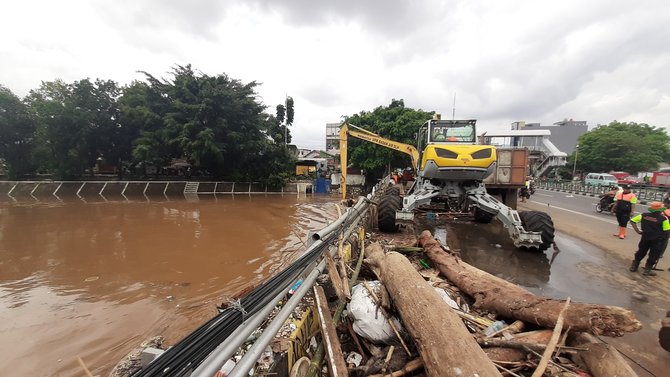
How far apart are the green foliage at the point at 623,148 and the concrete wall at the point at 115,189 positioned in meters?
36.4

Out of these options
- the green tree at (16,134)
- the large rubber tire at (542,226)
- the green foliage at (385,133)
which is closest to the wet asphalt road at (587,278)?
the large rubber tire at (542,226)

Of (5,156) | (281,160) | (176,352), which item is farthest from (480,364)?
(5,156)

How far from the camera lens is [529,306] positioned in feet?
8.57

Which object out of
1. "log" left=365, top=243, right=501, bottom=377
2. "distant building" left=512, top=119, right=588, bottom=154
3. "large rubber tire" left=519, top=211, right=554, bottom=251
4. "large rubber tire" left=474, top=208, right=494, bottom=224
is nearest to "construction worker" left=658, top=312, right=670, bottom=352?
"log" left=365, top=243, right=501, bottom=377

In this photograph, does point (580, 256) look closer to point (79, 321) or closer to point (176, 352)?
point (176, 352)

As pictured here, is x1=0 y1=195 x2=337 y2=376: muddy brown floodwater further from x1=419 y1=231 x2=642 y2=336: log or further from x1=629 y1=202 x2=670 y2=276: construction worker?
x1=629 y1=202 x2=670 y2=276: construction worker

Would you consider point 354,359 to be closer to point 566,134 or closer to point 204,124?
point 204,124

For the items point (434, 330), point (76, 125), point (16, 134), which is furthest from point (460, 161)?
point (16, 134)

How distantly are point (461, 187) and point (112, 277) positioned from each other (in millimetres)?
8270

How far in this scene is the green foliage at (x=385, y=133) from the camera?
2178 centimetres

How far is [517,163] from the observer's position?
826 centimetres

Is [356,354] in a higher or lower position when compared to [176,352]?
lower

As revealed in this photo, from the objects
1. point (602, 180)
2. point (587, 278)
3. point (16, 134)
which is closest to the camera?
point (587, 278)

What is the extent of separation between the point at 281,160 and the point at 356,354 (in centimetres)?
2234
